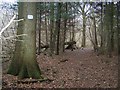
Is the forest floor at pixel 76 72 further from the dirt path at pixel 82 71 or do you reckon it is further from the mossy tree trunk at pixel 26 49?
the mossy tree trunk at pixel 26 49

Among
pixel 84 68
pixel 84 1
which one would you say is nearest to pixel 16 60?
pixel 84 68

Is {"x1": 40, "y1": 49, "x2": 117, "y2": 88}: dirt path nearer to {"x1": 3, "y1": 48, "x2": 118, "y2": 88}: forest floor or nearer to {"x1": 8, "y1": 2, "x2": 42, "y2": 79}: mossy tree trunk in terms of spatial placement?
{"x1": 3, "y1": 48, "x2": 118, "y2": 88}: forest floor

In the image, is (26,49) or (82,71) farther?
(82,71)

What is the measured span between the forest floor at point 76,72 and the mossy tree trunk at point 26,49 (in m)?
0.15

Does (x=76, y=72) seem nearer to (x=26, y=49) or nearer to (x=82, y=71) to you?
(x=82, y=71)

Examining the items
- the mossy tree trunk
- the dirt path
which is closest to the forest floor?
the dirt path

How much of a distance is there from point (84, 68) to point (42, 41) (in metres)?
1.10

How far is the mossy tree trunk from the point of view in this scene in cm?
359

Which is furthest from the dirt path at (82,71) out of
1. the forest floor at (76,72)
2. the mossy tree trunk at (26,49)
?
the mossy tree trunk at (26,49)

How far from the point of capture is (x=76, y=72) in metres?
4.03

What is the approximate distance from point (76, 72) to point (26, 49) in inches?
37.3

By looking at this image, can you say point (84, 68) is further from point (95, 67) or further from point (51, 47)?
point (51, 47)

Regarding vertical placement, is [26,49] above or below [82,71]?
above

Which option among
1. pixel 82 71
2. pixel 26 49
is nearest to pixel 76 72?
pixel 82 71
